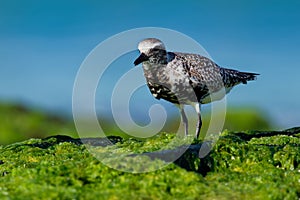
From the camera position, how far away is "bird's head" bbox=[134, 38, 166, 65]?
50.1 ft

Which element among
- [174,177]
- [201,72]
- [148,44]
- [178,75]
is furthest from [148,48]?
[174,177]

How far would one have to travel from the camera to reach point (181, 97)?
53.1 feet

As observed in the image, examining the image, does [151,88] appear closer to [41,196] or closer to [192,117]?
[192,117]

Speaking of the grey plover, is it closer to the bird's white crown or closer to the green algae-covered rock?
the bird's white crown

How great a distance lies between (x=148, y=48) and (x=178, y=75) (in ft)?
3.58

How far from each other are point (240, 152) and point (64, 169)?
3.76 meters

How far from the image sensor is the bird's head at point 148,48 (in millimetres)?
15258

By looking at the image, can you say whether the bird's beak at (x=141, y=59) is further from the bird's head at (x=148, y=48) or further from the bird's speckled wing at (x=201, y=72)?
the bird's speckled wing at (x=201, y=72)

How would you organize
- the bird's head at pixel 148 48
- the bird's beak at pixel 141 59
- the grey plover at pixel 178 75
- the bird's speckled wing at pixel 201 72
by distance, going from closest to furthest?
the bird's beak at pixel 141 59
the bird's head at pixel 148 48
the grey plover at pixel 178 75
the bird's speckled wing at pixel 201 72

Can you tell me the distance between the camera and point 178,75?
51.9 ft

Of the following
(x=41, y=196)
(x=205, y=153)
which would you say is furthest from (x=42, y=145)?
(x=41, y=196)

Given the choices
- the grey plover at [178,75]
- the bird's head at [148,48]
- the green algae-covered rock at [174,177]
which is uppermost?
the bird's head at [148,48]

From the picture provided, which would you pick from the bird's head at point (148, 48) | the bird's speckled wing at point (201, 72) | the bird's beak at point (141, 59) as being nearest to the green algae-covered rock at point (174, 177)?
the bird's beak at point (141, 59)

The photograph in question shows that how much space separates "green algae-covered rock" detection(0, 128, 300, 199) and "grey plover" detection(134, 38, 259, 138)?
286 centimetres
